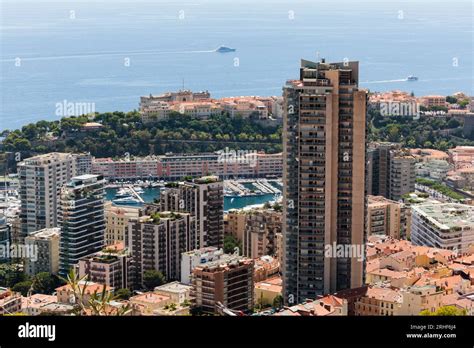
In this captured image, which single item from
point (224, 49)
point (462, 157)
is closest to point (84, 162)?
point (462, 157)

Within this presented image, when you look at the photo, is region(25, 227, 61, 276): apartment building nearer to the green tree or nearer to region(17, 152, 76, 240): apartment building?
region(17, 152, 76, 240): apartment building

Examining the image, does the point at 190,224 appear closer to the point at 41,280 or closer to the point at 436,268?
the point at 41,280

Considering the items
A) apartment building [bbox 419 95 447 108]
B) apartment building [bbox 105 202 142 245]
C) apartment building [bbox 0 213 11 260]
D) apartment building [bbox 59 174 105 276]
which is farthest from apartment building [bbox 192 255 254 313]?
apartment building [bbox 419 95 447 108]

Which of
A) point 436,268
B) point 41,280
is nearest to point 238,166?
point 41,280

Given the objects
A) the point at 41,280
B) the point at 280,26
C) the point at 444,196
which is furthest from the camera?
the point at 280,26
